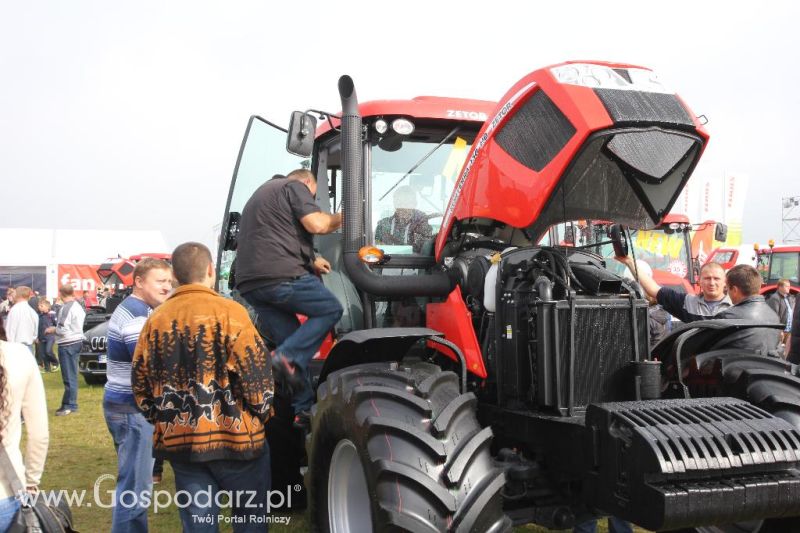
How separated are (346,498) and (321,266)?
1437 mm

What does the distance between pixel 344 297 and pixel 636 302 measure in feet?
6.42

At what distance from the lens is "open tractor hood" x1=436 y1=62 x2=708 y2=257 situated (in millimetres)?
3125

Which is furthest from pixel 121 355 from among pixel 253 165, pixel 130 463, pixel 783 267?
pixel 783 267

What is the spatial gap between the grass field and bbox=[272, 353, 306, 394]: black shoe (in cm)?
144

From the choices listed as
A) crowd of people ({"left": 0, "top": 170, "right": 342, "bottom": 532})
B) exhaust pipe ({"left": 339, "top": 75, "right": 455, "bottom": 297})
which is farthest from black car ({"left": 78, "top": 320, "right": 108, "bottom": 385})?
exhaust pipe ({"left": 339, "top": 75, "right": 455, "bottom": 297})

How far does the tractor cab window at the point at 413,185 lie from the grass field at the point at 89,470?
218 centimetres

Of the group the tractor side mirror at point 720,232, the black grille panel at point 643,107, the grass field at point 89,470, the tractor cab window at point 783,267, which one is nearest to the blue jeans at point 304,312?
the grass field at point 89,470

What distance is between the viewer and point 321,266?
432cm

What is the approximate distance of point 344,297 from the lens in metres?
4.60

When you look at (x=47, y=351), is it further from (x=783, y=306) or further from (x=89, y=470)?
(x=783, y=306)

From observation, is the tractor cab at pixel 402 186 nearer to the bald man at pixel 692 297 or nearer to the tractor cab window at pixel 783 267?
the bald man at pixel 692 297

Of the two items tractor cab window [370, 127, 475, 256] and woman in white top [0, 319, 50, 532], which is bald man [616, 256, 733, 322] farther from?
Result: woman in white top [0, 319, 50, 532]

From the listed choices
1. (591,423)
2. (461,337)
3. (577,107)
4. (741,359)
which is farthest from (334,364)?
(741,359)

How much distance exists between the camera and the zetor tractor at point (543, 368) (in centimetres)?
265
